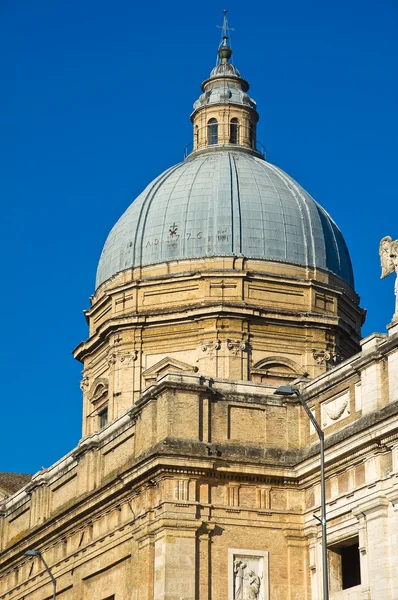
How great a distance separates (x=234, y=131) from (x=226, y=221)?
24.5 ft

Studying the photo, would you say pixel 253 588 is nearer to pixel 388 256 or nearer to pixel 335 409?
pixel 335 409

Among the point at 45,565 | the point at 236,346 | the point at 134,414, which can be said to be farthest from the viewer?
the point at 236,346

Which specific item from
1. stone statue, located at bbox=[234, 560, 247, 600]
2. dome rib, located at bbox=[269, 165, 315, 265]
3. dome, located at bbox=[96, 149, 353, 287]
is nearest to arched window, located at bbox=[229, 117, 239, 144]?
dome, located at bbox=[96, 149, 353, 287]

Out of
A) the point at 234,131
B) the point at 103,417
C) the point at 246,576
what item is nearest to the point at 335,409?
the point at 246,576

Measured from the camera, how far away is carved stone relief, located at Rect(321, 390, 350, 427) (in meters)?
43.0

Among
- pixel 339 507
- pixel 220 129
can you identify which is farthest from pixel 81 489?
pixel 220 129

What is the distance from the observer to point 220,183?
203 ft

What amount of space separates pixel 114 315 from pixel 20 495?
29.6ft

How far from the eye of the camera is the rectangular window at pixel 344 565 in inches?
1673

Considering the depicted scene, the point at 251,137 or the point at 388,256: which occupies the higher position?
the point at 251,137

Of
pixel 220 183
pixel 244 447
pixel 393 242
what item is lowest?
pixel 244 447

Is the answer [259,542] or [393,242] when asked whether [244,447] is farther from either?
[393,242]

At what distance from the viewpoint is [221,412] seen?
4497cm

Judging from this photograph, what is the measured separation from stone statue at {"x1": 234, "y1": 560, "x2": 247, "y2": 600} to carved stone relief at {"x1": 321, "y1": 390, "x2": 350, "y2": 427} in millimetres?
5261
